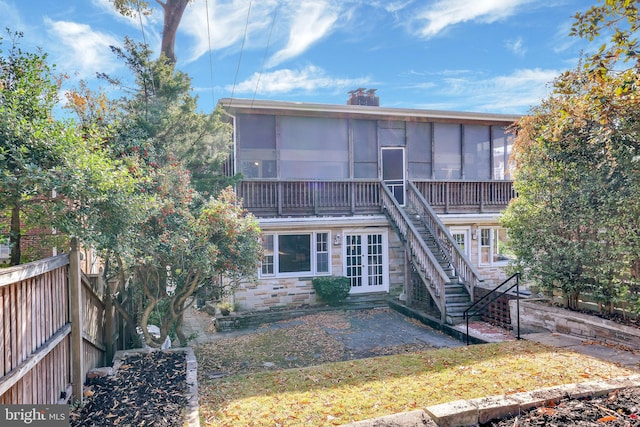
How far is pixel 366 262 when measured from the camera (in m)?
12.5

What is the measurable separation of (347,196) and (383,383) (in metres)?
8.13

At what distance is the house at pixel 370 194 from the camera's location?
11375 millimetres

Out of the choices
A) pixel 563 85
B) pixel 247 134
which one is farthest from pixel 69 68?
pixel 563 85

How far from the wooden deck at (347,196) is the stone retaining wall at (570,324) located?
19.3ft

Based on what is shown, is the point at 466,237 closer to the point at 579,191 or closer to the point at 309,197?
the point at 309,197

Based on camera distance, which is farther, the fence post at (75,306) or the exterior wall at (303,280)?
the exterior wall at (303,280)

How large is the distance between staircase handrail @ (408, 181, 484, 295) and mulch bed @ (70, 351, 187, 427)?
7.41 meters

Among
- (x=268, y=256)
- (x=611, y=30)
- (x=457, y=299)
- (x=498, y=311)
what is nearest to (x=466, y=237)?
(x=457, y=299)

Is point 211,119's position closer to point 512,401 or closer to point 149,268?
point 149,268

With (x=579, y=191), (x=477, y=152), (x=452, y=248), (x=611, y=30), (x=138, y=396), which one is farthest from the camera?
(x=477, y=152)

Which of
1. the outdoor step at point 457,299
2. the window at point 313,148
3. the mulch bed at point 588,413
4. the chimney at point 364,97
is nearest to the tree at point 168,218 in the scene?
the window at point 313,148

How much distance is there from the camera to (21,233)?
4066mm

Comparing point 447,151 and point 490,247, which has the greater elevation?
point 447,151

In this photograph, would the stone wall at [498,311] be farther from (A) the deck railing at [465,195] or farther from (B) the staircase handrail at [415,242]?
(A) the deck railing at [465,195]
